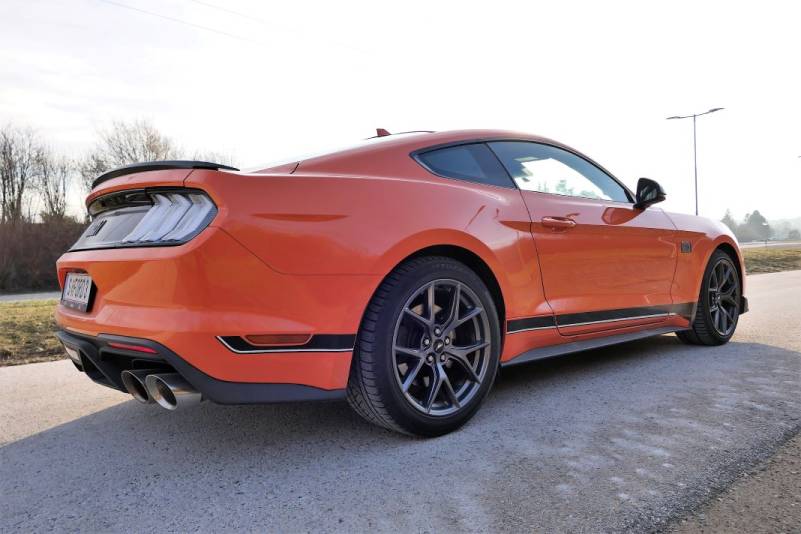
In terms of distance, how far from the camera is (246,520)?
6.26 ft

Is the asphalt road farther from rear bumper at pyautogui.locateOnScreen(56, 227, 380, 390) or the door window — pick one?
the door window

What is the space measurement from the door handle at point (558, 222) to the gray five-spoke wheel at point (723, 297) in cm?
183

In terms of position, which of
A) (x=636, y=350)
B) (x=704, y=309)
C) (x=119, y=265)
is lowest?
(x=636, y=350)

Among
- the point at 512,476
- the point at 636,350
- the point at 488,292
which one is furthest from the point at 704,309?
the point at 512,476

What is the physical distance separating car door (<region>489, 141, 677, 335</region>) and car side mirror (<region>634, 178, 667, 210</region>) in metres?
0.05

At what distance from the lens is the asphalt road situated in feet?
6.30

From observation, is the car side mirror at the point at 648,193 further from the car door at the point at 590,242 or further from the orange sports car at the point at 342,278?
the orange sports car at the point at 342,278

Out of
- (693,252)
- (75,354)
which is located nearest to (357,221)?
(75,354)

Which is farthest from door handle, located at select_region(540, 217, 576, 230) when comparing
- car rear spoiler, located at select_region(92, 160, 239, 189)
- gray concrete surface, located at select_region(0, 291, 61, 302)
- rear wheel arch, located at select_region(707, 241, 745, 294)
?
gray concrete surface, located at select_region(0, 291, 61, 302)

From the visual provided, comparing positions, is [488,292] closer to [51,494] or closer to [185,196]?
[185,196]

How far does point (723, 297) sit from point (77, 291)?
4353 mm

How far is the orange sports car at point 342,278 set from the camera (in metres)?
2.16

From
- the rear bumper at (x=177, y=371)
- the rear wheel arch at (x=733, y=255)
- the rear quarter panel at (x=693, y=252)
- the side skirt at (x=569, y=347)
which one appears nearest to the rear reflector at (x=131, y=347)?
the rear bumper at (x=177, y=371)

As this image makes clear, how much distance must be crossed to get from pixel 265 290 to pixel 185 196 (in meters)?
0.48
